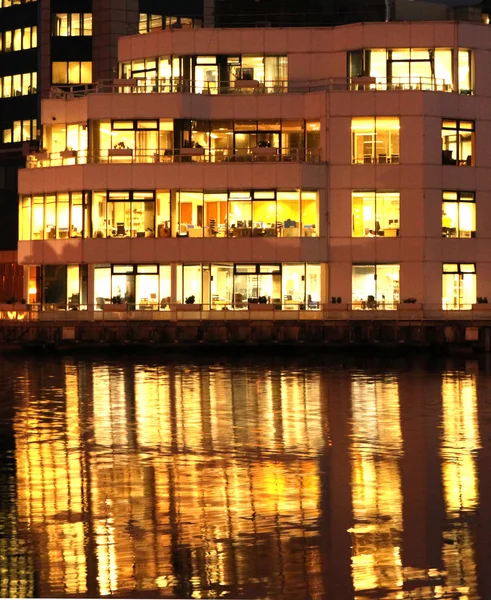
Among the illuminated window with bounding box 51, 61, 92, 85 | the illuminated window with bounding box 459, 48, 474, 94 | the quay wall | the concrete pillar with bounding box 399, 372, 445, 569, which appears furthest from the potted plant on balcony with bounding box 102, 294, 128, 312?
the illuminated window with bounding box 51, 61, 92, 85

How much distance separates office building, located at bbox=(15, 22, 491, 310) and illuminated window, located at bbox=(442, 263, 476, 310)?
84 millimetres

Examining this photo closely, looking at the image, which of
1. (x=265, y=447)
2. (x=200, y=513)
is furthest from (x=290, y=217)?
(x=200, y=513)

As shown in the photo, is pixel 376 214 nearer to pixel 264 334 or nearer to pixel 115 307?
pixel 264 334

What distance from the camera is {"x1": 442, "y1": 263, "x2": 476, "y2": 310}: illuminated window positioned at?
86.5 meters

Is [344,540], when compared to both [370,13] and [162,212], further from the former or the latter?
[370,13]

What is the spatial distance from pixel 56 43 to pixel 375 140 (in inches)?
2176

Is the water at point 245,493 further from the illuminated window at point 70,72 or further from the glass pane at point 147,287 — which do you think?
the illuminated window at point 70,72

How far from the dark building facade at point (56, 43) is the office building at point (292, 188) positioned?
39.8 m

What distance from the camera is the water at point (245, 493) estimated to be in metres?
19.7

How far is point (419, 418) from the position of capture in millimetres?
39969

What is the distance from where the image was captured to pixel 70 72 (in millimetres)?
133375

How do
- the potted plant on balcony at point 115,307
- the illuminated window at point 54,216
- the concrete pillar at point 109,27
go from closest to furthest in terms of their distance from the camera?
the potted plant on balcony at point 115,307 < the illuminated window at point 54,216 < the concrete pillar at point 109,27

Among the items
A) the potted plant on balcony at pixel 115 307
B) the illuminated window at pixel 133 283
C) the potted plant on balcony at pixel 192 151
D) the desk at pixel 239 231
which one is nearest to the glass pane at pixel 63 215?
the illuminated window at pixel 133 283

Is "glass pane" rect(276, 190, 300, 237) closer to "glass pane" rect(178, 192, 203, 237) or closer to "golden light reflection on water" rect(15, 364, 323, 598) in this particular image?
"glass pane" rect(178, 192, 203, 237)
